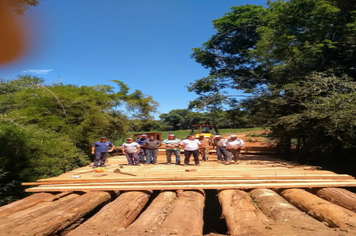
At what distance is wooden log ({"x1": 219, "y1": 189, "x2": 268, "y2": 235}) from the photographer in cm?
354

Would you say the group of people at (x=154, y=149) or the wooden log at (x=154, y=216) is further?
the group of people at (x=154, y=149)

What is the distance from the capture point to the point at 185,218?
4.01 m

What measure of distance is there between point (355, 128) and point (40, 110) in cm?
1286

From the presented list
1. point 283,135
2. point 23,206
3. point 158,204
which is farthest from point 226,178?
point 283,135

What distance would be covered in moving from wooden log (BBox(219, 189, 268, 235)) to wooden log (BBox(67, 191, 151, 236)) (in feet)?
4.89

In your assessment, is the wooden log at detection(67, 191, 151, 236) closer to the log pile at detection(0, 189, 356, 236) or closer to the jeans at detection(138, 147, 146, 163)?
the log pile at detection(0, 189, 356, 236)

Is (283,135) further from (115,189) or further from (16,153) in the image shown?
(16,153)

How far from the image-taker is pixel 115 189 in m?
6.29

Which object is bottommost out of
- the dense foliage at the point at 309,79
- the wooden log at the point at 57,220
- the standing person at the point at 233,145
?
the wooden log at the point at 57,220

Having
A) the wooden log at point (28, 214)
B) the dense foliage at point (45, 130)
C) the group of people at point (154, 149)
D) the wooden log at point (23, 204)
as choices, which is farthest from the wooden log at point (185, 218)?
the group of people at point (154, 149)

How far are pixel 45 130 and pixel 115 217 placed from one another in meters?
7.84

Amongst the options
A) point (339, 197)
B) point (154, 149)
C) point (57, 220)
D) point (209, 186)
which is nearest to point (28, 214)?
point (57, 220)

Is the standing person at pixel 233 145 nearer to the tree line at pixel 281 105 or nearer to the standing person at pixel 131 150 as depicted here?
the tree line at pixel 281 105

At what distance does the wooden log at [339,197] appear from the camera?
4688 mm
